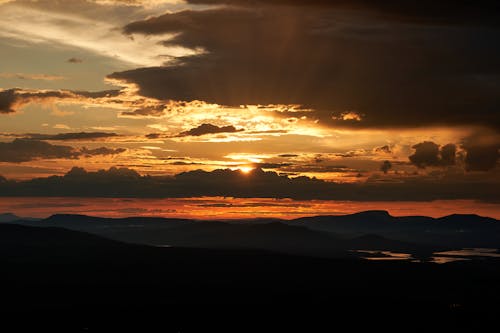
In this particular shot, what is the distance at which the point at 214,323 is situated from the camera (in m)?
180

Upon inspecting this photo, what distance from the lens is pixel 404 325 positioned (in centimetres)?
18700

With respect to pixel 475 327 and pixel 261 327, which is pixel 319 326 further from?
pixel 475 327

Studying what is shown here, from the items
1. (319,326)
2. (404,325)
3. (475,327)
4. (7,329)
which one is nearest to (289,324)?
(319,326)

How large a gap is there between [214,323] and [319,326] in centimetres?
2897

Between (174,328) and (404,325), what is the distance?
65605 mm

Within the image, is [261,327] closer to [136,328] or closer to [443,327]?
[136,328]

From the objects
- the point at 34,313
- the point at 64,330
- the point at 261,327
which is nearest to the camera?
the point at 64,330

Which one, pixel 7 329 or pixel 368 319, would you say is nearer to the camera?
pixel 7 329

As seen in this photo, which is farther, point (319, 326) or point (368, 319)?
point (368, 319)

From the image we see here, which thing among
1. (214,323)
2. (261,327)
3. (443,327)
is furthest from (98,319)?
(443,327)

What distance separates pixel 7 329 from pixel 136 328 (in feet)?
108

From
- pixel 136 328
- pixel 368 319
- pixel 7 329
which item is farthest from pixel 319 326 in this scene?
pixel 7 329

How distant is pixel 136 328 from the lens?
17138 cm

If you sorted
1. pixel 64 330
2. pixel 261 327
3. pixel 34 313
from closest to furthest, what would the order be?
pixel 64 330 → pixel 261 327 → pixel 34 313
